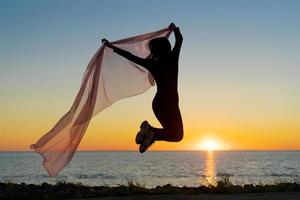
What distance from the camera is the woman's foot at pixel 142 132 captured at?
390 inches

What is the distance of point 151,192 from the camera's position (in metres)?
15.5

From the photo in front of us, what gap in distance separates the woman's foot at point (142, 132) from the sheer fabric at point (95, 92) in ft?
5.53

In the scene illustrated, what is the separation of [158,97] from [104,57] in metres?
2.51

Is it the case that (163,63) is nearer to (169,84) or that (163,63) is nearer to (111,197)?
(169,84)

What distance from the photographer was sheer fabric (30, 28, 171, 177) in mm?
11266

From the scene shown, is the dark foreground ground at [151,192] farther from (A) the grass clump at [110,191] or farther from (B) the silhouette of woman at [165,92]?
(B) the silhouette of woman at [165,92]

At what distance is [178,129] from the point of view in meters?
9.62

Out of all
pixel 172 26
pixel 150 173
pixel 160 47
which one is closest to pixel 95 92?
pixel 172 26

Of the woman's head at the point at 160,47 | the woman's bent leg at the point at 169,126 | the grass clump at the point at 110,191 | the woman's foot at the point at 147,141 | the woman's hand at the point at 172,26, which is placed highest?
the woman's hand at the point at 172,26

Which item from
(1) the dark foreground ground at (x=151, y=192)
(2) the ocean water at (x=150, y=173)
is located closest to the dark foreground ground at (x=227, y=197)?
(1) the dark foreground ground at (x=151, y=192)

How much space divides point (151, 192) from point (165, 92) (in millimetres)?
6430

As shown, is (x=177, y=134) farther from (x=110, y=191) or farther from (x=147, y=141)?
(x=110, y=191)

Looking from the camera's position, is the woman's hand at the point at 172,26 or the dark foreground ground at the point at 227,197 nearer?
the woman's hand at the point at 172,26

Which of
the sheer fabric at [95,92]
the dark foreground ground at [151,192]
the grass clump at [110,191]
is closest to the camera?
the sheer fabric at [95,92]
